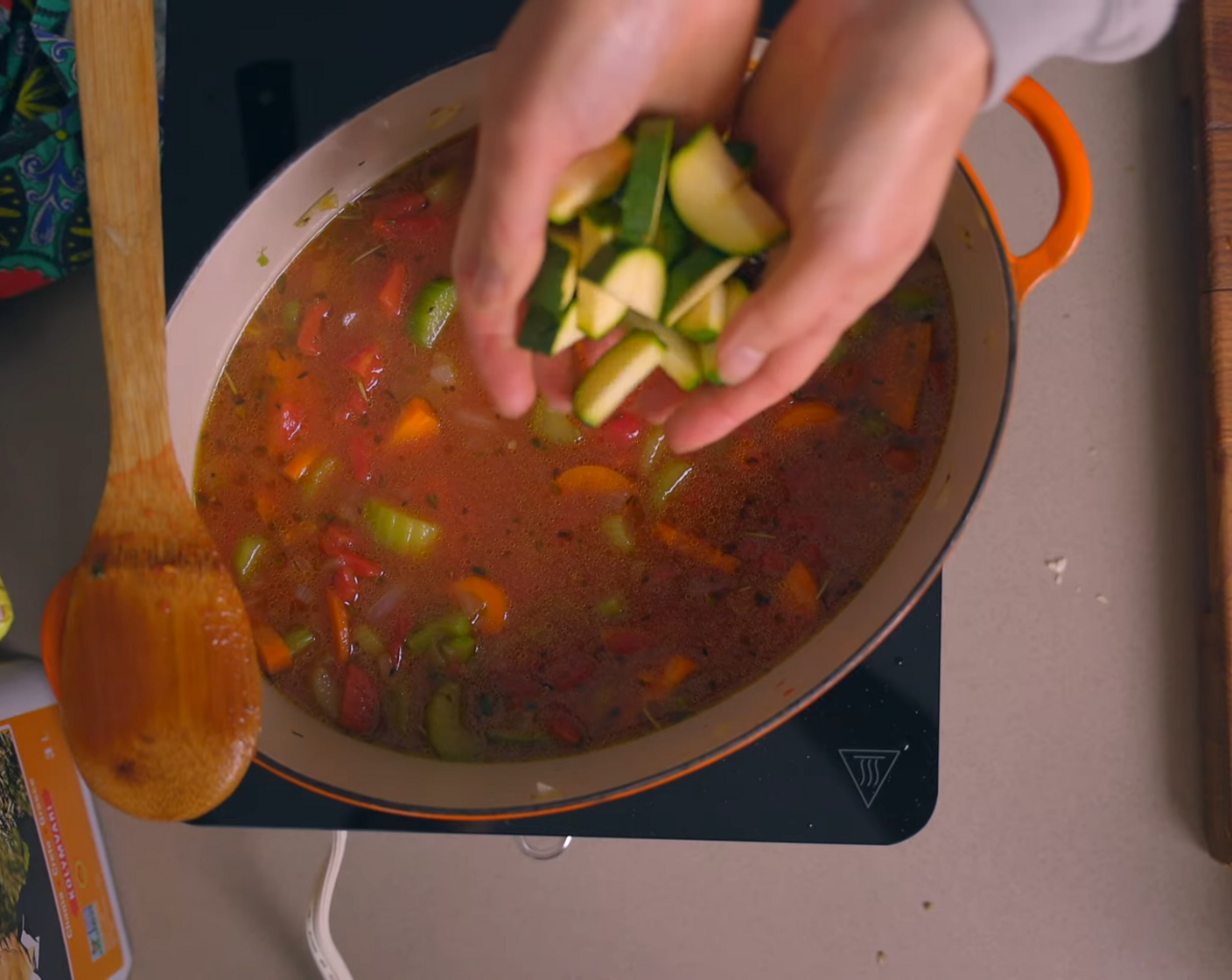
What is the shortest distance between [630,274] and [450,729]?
25.5 inches

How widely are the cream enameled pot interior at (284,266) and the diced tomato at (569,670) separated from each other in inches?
3.7

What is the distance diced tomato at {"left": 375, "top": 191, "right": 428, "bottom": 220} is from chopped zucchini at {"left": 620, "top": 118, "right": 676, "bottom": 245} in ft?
1.31

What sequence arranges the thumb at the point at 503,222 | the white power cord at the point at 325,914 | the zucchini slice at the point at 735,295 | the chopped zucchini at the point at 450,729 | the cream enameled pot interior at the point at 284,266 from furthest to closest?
the white power cord at the point at 325,914, the chopped zucchini at the point at 450,729, the cream enameled pot interior at the point at 284,266, the zucchini slice at the point at 735,295, the thumb at the point at 503,222

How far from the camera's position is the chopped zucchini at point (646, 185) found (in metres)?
0.90

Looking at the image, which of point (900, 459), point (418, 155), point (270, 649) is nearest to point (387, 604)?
point (270, 649)

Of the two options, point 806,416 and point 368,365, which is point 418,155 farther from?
point 806,416

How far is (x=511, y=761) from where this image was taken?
1207 mm

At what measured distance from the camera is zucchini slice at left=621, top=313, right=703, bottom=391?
40.0 inches

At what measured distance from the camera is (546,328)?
94 centimetres

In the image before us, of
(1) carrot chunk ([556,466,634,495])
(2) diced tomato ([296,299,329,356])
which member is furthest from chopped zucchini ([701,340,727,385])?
(2) diced tomato ([296,299,329,356])

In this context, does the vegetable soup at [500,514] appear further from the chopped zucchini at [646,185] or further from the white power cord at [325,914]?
the chopped zucchini at [646,185]

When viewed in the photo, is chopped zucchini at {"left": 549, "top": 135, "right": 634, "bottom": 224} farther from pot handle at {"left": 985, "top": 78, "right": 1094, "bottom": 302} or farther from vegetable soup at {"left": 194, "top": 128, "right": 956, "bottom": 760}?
pot handle at {"left": 985, "top": 78, "right": 1094, "bottom": 302}

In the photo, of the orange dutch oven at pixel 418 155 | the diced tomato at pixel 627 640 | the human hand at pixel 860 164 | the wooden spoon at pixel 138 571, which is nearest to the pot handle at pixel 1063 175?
the orange dutch oven at pixel 418 155

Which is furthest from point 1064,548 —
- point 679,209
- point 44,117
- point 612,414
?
point 44,117
